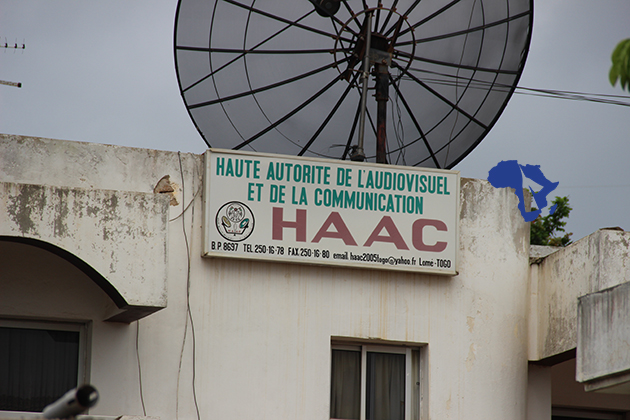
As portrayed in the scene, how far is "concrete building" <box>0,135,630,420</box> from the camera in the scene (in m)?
9.77

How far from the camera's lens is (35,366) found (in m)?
10.4

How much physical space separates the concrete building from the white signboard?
230mm

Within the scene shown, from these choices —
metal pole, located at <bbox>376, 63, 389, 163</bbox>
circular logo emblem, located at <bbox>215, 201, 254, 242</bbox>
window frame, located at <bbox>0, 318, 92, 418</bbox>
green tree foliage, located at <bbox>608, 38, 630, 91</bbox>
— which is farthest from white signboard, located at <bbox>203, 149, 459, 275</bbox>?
green tree foliage, located at <bbox>608, 38, 630, 91</bbox>

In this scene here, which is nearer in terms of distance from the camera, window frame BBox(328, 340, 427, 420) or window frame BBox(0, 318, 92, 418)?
window frame BBox(0, 318, 92, 418)

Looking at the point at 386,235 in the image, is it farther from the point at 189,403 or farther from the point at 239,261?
the point at 189,403

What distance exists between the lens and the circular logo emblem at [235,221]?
11.0 m

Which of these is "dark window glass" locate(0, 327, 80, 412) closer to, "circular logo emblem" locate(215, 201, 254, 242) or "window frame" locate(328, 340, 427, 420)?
"circular logo emblem" locate(215, 201, 254, 242)

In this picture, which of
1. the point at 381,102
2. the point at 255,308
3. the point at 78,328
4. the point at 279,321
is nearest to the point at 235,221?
the point at 255,308

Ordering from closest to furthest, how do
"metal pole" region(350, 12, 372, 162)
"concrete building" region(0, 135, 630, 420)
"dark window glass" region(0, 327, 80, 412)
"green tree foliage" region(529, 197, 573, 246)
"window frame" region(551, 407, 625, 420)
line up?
"concrete building" region(0, 135, 630, 420) → "dark window glass" region(0, 327, 80, 412) → "metal pole" region(350, 12, 372, 162) → "window frame" region(551, 407, 625, 420) → "green tree foliage" region(529, 197, 573, 246)

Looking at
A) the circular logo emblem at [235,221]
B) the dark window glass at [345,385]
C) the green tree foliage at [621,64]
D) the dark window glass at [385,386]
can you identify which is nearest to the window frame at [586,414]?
the dark window glass at [385,386]

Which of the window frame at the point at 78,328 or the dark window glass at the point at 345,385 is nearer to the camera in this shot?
the window frame at the point at 78,328

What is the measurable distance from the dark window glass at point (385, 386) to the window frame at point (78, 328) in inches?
140

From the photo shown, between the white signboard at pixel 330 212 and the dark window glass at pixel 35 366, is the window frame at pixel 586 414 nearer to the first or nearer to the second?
the white signboard at pixel 330 212

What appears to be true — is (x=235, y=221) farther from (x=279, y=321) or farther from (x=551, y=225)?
(x=551, y=225)
